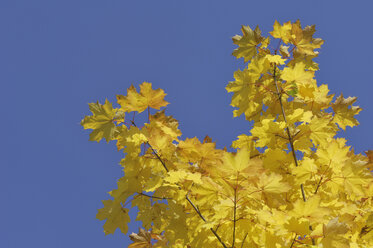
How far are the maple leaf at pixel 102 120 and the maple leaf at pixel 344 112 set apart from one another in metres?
1.99

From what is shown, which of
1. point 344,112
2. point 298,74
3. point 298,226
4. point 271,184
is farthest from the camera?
point 344,112

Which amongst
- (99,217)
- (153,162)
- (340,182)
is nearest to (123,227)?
(99,217)

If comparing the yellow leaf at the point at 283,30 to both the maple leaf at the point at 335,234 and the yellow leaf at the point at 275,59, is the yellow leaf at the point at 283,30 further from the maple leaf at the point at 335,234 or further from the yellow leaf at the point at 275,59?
the maple leaf at the point at 335,234

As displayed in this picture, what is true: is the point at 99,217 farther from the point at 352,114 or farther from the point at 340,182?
the point at 352,114

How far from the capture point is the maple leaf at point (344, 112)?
9.89 ft

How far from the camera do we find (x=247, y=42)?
279 cm

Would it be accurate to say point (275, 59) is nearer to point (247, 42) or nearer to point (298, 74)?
point (298, 74)

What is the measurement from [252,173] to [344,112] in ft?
5.79

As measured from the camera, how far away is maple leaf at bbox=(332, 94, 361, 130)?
9.89ft

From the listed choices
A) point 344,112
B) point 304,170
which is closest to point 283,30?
point 344,112

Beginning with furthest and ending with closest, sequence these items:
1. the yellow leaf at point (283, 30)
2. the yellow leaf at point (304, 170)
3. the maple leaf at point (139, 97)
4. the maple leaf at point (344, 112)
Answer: the maple leaf at point (344, 112) < the yellow leaf at point (283, 30) < the maple leaf at point (139, 97) < the yellow leaf at point (304, 170)

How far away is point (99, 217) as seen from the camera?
225 cm

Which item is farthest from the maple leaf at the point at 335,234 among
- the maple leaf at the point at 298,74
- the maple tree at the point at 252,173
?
the maple leaf at the point at 298,74

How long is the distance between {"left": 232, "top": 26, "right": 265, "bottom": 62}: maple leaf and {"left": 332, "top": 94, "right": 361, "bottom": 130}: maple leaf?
95 centimetres
